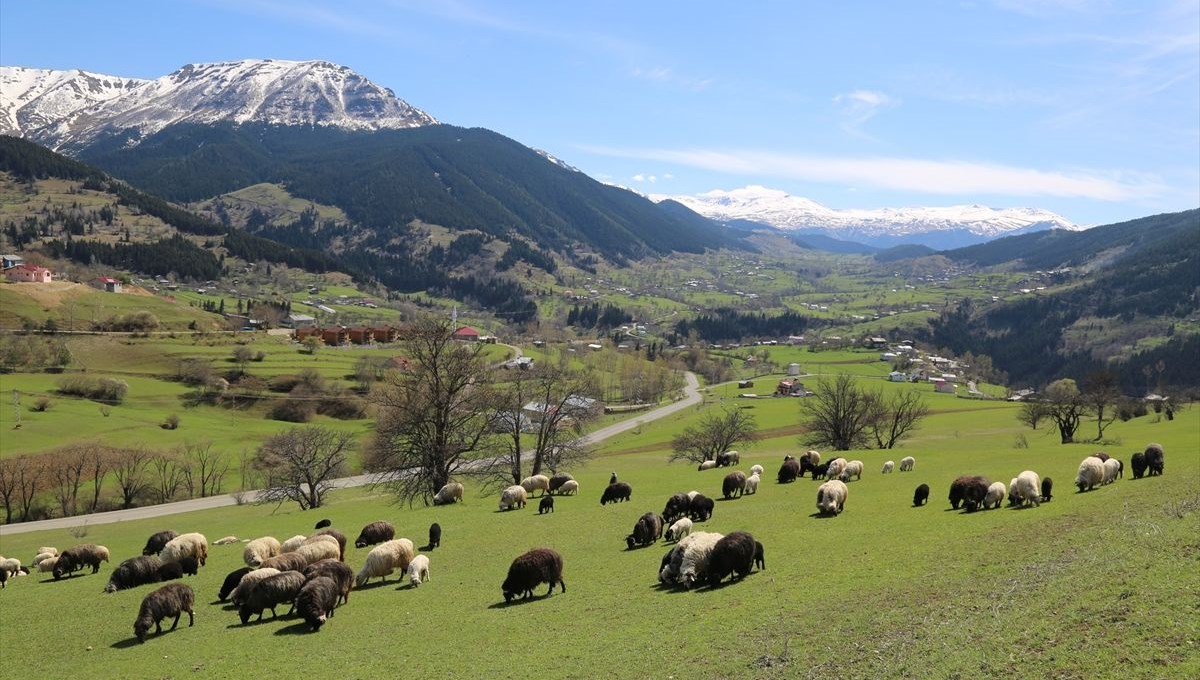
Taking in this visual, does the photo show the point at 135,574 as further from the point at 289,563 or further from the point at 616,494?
the point at 616,494

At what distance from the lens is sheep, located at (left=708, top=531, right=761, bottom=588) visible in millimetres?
17750

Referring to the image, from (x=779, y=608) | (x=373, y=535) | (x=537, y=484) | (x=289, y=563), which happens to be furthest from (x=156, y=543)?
(x=779, y=608)

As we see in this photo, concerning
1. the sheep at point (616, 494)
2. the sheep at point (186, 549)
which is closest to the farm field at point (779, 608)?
the sheep at point (186, 549)

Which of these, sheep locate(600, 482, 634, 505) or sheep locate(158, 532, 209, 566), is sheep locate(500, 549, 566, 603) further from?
sheep locate(158, 532, 209, 566)

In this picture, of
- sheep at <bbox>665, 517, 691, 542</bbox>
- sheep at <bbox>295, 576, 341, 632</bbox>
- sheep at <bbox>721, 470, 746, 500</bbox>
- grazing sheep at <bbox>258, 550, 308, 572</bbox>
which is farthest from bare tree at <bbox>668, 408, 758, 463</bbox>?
sheep at <bbox>295, 576, 341, 632</bbox>

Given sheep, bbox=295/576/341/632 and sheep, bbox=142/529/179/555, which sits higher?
sheep, bbox=295/576/341/632

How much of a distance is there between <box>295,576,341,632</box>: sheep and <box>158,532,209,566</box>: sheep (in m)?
10.9

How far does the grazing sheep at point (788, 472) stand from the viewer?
36.6 m

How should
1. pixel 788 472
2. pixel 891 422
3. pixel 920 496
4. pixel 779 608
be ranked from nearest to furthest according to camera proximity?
pixel 779 608 → pixel 920 496 → pixel 788 472 → pixel 891 422

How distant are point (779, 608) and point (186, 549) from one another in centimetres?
2266

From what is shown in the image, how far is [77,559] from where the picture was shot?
2898cm

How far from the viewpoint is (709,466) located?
4791 centimetres

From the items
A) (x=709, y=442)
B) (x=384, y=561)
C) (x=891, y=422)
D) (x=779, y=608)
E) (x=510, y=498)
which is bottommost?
(x=709, y=442)

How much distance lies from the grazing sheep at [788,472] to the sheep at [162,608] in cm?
2699
